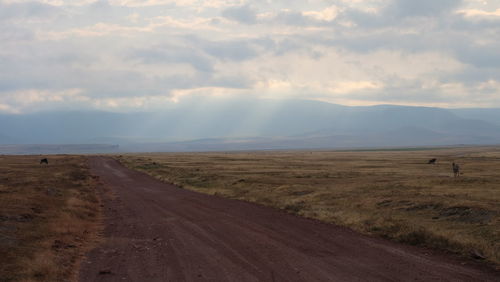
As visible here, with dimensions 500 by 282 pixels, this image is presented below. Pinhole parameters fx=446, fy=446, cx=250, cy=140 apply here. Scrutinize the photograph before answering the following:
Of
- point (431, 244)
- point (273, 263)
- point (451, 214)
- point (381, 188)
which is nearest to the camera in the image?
point (273, 263)

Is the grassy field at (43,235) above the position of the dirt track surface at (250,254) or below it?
above

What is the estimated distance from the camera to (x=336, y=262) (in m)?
13.3

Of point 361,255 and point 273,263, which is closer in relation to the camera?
point 273,263

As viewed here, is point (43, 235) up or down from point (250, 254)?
up

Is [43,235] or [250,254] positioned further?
[43,235]

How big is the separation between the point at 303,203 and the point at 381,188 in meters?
9.18

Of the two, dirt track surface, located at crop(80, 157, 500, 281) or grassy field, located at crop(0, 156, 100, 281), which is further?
grassy field, located at crop(0, 156, 100, 281)

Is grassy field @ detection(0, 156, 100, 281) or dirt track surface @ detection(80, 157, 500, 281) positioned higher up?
grassy field @ detection(0, 156, 100, 281)

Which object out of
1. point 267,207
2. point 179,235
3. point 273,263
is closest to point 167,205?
point 267,207

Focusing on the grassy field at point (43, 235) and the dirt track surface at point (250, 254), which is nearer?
the dirt track surface at point (250, 254)

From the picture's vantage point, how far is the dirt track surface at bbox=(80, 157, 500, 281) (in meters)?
11.9

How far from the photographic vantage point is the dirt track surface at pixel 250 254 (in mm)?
11945

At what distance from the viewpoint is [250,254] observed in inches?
563

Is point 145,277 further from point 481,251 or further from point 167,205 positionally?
point 167,205
